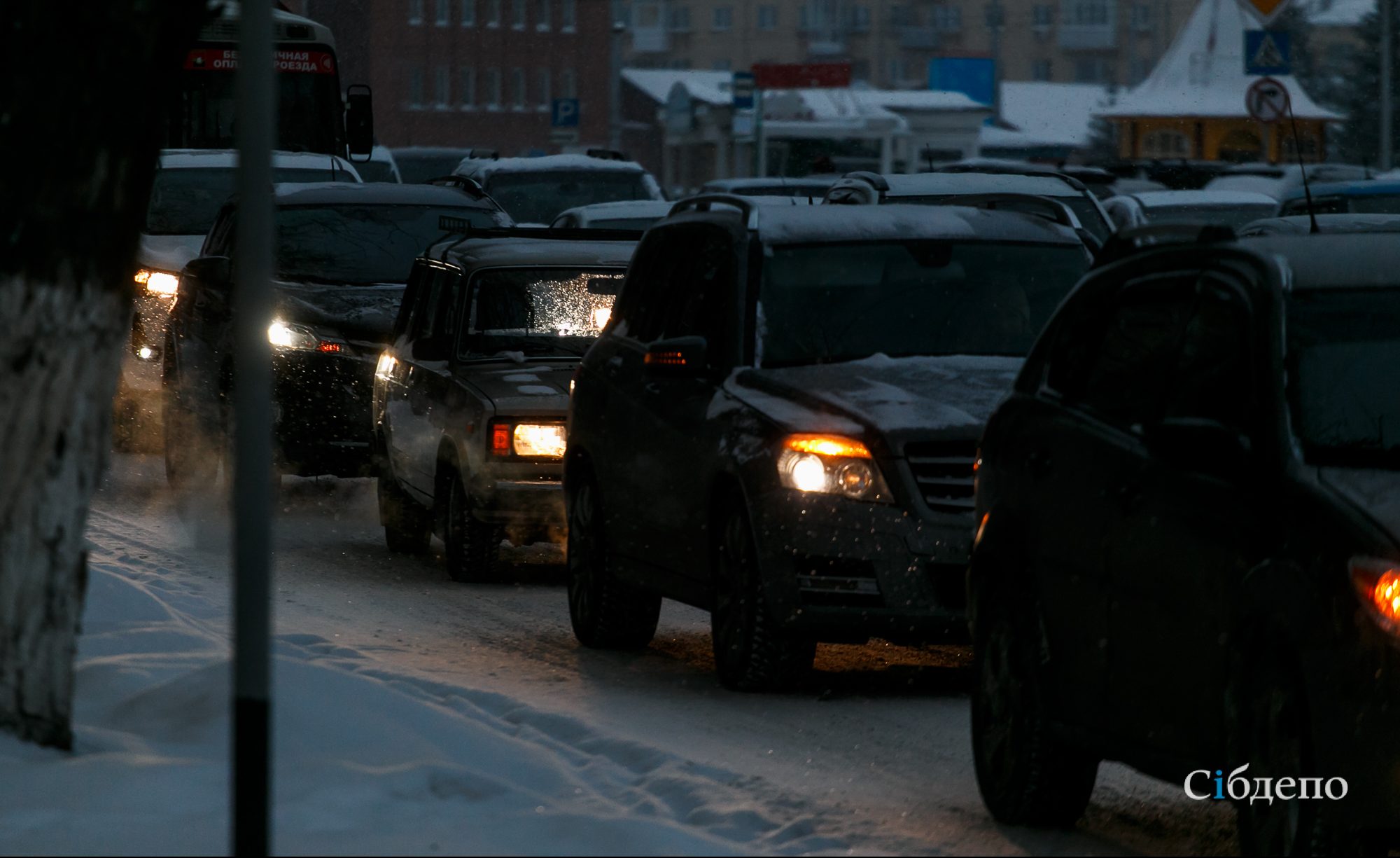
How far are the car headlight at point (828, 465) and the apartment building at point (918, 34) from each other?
458 feet

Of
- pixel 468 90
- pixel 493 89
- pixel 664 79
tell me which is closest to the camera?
pixel 468 90

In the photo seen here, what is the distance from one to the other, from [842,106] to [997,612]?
64698 mm

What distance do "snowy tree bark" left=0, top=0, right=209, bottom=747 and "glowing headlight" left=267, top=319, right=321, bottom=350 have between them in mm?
8655

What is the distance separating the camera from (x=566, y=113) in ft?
160

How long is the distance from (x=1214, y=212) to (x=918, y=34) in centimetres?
13018

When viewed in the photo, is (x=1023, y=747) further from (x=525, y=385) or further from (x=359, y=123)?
(x=359, y=123)

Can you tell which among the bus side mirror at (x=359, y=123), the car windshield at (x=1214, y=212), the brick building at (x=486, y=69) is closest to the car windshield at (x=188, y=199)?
the bus side mirror at (x=359, y=123)

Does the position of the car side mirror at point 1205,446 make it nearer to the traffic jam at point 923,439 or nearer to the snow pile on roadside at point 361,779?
the traffic jam at point 923,439

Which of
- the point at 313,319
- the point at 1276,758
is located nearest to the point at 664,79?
the point at 313,319

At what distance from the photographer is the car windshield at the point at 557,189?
89.1 ft

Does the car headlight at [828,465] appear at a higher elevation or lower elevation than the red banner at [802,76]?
higher

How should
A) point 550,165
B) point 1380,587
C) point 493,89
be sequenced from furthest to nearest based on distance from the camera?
point 493,89 → point 550,165 → point 1380,587

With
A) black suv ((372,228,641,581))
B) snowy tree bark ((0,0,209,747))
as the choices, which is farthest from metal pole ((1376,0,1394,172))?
snowy tree bark ((0,0,209,747))

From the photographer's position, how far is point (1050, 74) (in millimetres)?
151750
